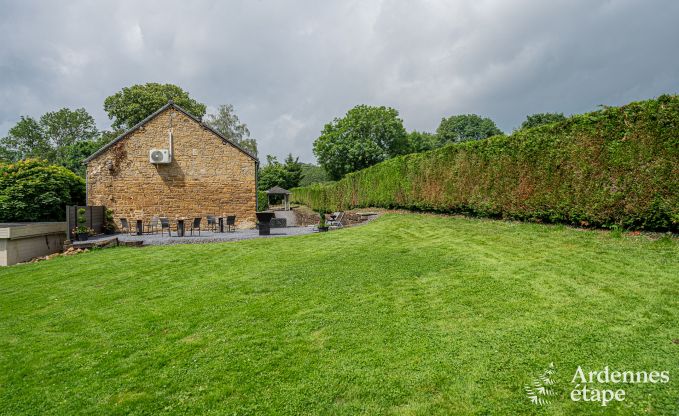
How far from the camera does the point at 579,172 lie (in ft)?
27.5

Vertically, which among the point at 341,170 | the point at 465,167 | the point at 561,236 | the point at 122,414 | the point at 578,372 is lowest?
the point at 122,414

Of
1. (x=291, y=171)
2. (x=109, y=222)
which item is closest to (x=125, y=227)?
(x=109, y=222)

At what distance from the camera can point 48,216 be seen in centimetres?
1791

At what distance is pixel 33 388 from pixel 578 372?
5.59 m

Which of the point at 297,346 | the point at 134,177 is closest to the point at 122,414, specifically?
the point at 297,346

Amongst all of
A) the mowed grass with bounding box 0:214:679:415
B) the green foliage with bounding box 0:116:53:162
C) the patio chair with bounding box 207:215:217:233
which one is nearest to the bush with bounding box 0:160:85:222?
the patio chair with bounding box 207:215:217:233

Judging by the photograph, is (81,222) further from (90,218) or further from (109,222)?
(109,222)

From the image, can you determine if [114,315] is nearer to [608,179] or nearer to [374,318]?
[374,318]

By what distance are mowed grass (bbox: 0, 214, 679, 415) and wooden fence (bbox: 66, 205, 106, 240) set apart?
7.69 m

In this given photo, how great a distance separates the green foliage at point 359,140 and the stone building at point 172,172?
2857cm

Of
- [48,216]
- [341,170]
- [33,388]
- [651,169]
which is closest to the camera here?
[33,388]

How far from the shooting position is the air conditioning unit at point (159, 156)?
18.2 meters

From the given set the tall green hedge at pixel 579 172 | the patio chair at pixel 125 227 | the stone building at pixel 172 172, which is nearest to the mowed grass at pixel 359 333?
the tall green hedge at pixel 579 172

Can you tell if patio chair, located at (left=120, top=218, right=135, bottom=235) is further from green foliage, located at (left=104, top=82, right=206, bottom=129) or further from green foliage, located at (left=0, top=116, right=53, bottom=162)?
green foliage, located at (left=0, top=116, right=53, bottom=162)
